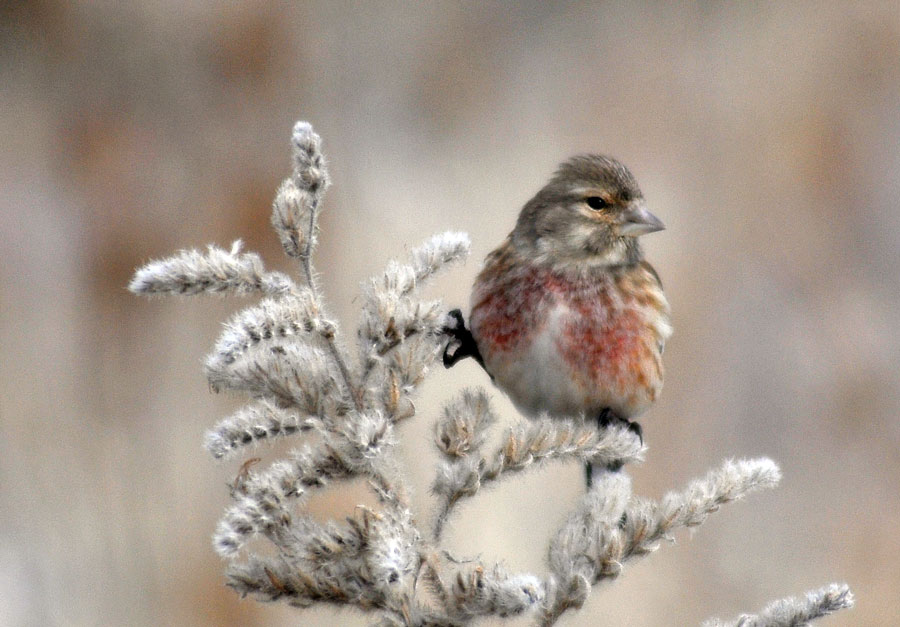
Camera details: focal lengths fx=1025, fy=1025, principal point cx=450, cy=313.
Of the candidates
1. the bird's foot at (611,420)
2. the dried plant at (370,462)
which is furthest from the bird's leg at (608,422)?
the dried plant at (370,462)

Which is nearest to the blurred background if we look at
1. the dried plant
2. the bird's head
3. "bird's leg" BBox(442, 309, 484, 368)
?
"bird's leg" BBox(442, 309, 484, 368)

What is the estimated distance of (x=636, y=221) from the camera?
112 inches

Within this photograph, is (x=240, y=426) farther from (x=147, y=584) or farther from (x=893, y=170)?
(x=893, y=170)

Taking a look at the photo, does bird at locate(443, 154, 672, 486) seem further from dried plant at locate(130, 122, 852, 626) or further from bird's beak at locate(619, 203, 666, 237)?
dried plant at locate(130, 122, 852, 626)

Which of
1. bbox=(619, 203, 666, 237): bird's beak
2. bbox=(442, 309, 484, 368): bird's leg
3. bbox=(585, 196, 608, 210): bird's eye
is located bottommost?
bbox=(442, 309, 484, 368): bird's leg

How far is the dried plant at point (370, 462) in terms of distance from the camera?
138cm

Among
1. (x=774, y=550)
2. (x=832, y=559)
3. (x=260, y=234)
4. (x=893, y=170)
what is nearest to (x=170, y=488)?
(x=260, y=234)

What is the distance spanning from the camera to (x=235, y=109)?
4.75m

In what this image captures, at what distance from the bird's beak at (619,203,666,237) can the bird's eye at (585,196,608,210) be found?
6 centimetres

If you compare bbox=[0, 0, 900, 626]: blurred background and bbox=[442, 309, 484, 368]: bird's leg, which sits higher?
bbox=[0, 0, 900, 626]: blurred background

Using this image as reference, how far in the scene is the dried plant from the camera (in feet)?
4.53

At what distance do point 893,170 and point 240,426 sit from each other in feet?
16.4

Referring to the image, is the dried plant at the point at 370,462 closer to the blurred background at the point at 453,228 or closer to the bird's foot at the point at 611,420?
the bird's foot at the point at 611,420

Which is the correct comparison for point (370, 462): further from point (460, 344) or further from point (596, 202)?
point (596, 202)
